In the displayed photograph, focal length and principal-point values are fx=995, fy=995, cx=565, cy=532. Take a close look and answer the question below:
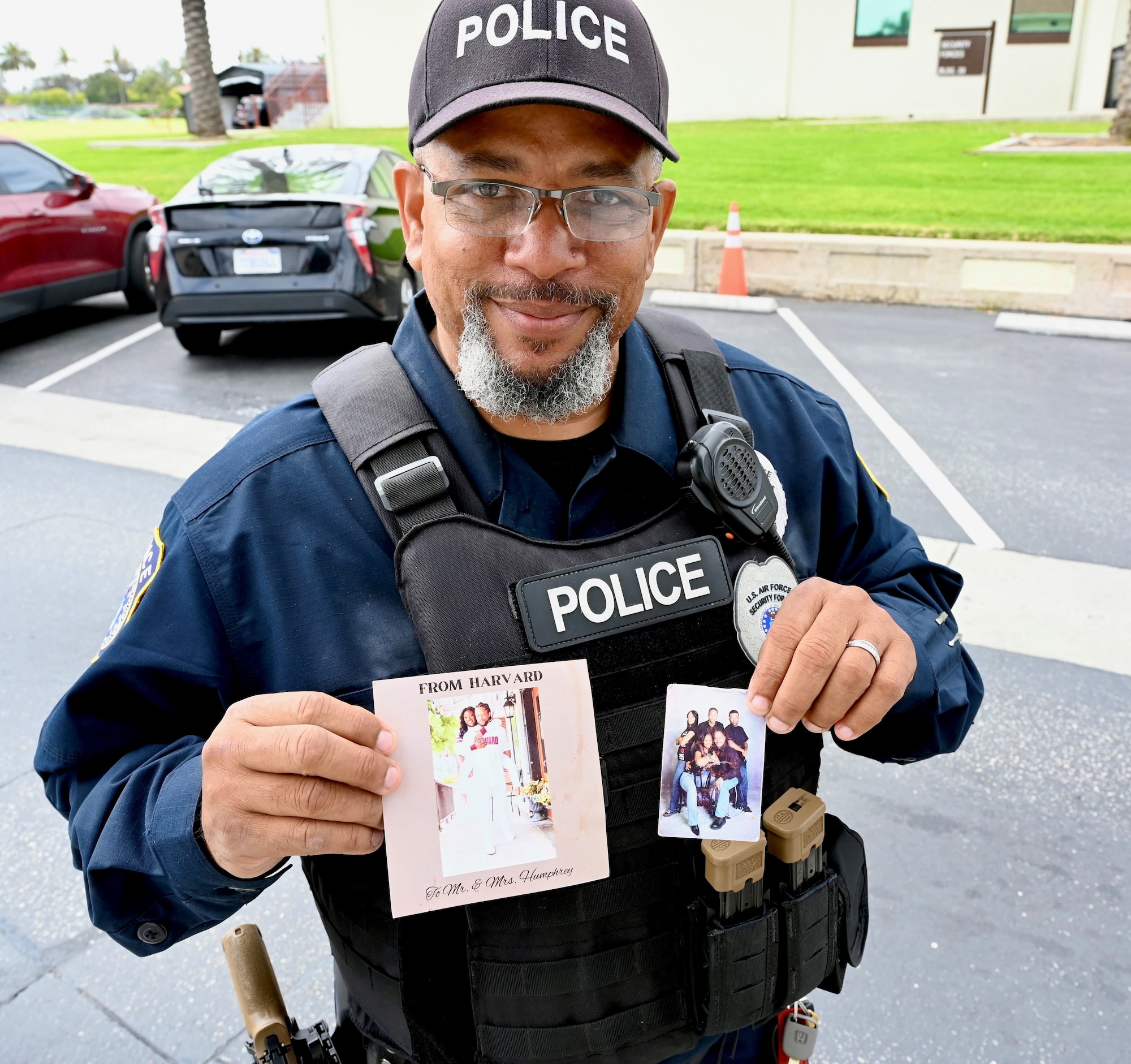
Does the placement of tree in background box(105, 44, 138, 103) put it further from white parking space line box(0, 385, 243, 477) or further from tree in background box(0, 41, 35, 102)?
white parking space line box(0, 385, 243, 477)

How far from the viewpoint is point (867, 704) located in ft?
3.91

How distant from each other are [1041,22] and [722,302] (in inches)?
915

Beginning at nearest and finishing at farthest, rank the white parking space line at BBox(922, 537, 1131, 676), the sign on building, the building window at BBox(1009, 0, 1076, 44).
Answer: the white parking space line at BBox(922, 537, 1131, 676) < the building window at BBox(1009, 0, 1076, 44) < the sign on building

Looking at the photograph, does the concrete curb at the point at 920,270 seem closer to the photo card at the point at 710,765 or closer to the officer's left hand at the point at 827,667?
the officer's left hand at the point at 827,667

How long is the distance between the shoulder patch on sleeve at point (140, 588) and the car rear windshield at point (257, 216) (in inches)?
226

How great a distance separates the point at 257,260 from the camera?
6582 mm

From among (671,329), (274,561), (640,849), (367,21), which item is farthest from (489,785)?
(367,21)

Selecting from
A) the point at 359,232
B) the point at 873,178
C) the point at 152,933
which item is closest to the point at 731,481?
the point at 152,933

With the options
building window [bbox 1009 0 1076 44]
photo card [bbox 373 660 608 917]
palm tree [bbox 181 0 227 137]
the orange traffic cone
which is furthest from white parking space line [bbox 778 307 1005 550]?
building window [bbox 1009 0 1076 44]

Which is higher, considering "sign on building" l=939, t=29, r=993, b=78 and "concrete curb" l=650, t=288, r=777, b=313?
"sign on building" l=939, t=29, r=993, b=78

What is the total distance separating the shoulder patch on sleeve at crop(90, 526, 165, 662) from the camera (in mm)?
1196

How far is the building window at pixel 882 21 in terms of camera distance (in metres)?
26.4

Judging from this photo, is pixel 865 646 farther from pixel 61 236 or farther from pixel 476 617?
pixel 61 236

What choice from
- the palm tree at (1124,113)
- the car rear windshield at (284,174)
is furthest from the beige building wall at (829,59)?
the car rear windshield at (284,174)
